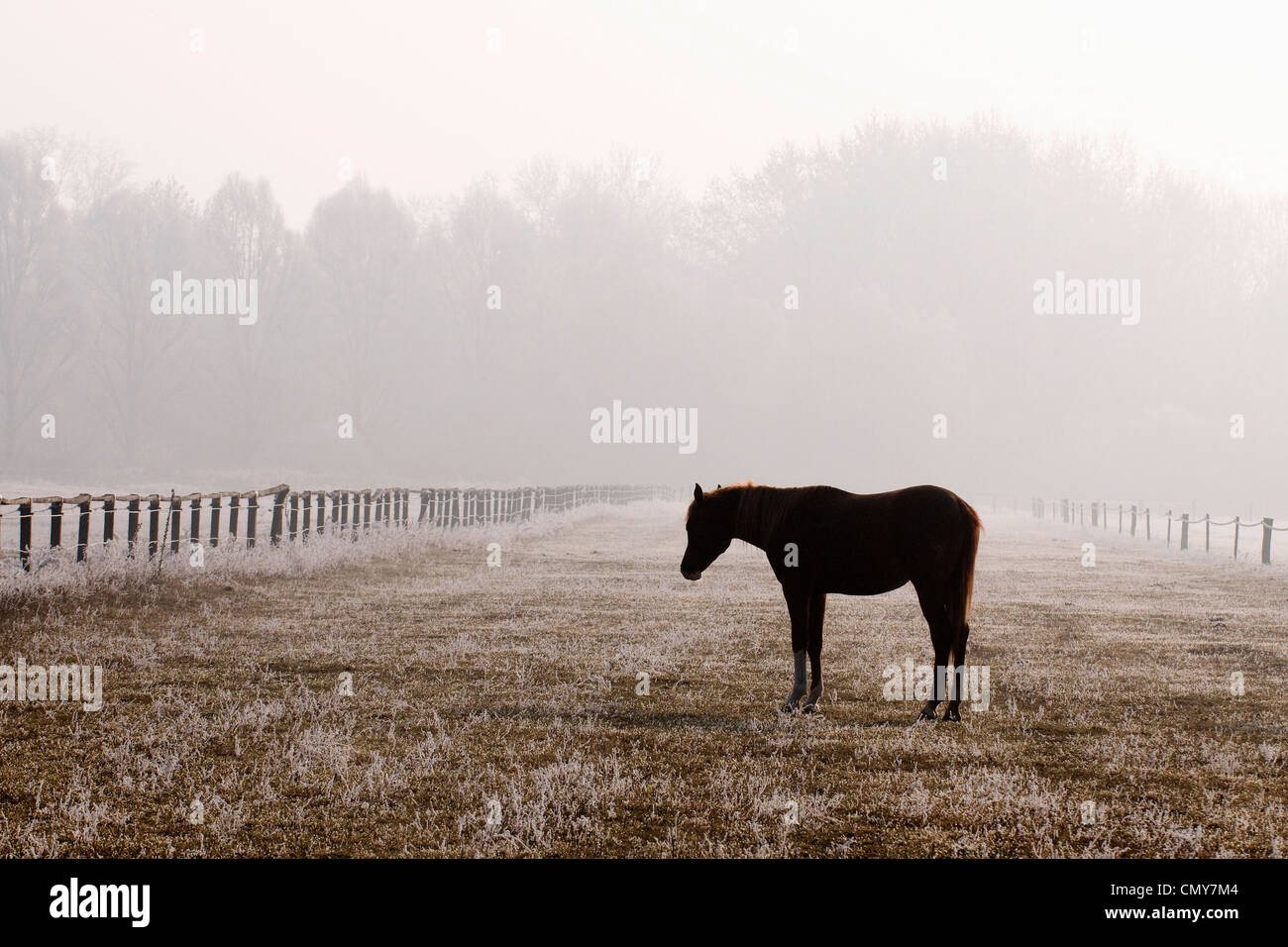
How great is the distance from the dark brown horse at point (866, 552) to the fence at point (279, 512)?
6524mm

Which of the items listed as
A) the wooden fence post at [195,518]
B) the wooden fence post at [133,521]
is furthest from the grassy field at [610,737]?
the wooden fence post at [195,518]

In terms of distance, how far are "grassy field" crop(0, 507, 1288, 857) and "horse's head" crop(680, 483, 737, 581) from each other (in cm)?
106

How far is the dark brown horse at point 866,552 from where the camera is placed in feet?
29.0

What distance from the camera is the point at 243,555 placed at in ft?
63.9

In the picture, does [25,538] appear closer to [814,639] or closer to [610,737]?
[610,737]

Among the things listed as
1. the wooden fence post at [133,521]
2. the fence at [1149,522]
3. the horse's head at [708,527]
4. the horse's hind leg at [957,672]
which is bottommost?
the fence at [1149,522]

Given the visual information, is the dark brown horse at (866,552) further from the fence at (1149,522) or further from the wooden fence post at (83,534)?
the fence at (1149,522)

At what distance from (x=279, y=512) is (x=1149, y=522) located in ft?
96.6

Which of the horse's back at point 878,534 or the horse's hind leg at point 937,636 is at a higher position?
the horse's back at point 878,534

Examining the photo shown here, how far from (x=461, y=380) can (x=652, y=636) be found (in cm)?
6017

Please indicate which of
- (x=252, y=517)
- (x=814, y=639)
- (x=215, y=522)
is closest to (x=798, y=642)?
(x=814, y=639)

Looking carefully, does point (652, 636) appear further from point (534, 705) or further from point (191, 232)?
point (191, 232)

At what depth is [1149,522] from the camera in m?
41.6
